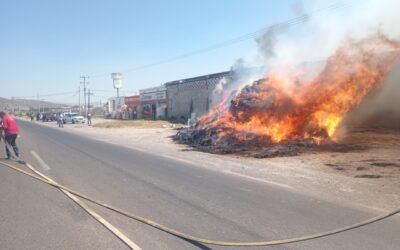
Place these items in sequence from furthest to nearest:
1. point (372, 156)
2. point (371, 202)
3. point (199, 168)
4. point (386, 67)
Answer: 1. point (386, 67)
2. point (372, 156)
3. point (199, 168)
4. point (371, 202)

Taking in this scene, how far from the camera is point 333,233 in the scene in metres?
5.72

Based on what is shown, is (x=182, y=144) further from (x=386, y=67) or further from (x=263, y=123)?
(x=386, y=67)

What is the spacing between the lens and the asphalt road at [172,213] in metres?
5.41

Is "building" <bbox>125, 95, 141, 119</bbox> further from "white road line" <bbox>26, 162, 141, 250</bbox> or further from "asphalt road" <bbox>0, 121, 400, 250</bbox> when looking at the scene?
"white road line" <bbox>26, 162, 141, 250</bbox>

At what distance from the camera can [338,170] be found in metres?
12.0

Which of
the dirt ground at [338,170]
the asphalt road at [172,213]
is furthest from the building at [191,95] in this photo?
the asphalt road at [172,213]

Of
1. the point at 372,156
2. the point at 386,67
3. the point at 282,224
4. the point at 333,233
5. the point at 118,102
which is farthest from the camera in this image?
the point at 118,102

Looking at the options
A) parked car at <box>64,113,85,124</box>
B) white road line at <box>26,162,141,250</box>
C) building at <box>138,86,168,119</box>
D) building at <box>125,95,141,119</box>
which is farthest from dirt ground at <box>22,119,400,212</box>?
building at <box>125,95,141,119</box>

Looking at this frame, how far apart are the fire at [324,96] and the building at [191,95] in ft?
66.0

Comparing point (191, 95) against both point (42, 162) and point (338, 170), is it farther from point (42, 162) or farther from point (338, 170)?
point (338, 170)

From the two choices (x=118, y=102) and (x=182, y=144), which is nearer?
(x=182, y=144)

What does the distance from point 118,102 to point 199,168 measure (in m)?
A: 68.3

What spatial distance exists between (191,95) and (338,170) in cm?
3814

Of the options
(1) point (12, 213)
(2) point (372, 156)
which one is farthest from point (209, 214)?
(2) point (372, 156)
